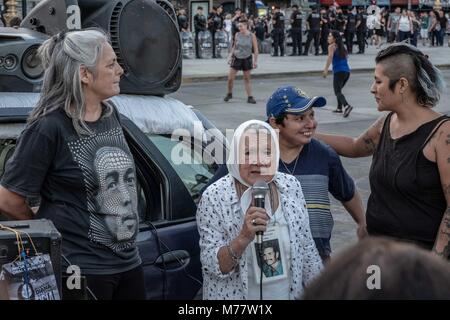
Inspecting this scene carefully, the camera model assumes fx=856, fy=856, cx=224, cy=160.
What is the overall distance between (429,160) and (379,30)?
3477 centimetres

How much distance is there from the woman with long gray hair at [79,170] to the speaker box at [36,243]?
336mm

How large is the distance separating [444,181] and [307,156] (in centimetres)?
66

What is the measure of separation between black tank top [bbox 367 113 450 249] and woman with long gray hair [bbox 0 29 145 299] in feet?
3.64

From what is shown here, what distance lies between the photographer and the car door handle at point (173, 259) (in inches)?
147

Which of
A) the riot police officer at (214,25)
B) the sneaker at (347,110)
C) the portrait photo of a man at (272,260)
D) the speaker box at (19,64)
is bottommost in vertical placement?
the riot police officer at (214,25)

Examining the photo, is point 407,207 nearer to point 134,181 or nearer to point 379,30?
point 134,181

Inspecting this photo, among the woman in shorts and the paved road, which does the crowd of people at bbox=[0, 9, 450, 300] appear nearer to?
the paved road

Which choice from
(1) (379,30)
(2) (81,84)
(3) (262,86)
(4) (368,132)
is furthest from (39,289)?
(1) (379,30)

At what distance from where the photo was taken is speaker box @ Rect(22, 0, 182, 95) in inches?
174

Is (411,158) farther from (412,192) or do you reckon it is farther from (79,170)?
(79,170)

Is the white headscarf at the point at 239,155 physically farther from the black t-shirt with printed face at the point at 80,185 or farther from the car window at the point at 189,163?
the car window at the point at 189,163

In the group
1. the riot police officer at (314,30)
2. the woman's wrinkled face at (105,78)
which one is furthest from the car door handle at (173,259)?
the riot police officer at (314,30)

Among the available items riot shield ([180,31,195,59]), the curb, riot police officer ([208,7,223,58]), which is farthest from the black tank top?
riot police officer ([208,7,223,58])

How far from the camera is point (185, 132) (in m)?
4.22
